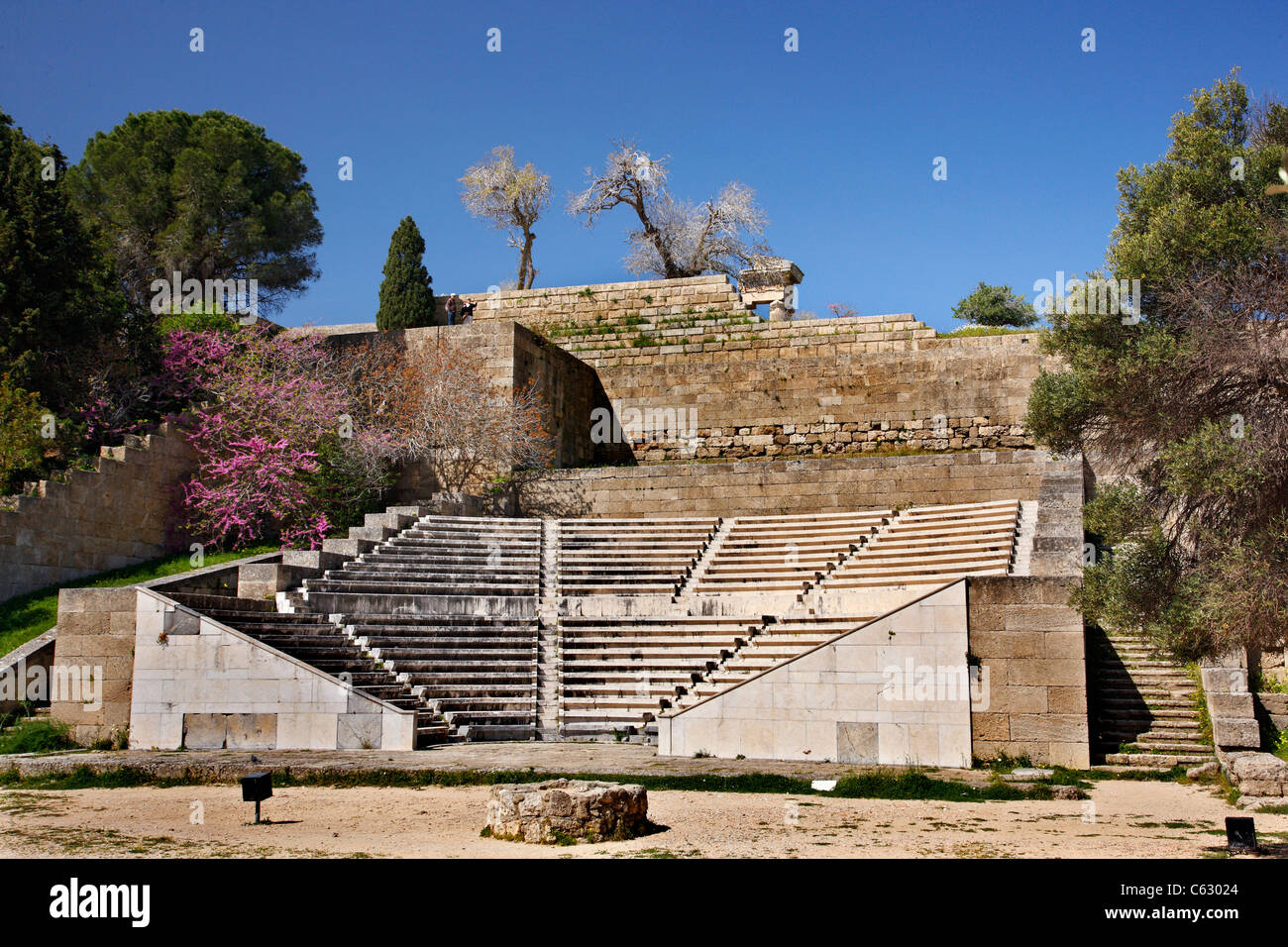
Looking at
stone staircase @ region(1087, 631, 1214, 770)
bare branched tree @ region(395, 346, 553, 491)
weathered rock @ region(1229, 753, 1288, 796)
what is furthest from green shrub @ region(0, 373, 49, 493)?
weathered rock @ region(1229, 753, 1288, 796)

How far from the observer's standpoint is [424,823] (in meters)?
7.66

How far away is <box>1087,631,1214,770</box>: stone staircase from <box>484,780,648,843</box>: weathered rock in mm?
5594

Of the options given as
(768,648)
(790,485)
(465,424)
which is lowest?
Result: (768,648)

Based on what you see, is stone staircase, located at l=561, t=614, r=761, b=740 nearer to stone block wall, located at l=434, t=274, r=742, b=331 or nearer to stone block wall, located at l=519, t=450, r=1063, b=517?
stone block wall, located at l=519, t=450, r=1063, b=517

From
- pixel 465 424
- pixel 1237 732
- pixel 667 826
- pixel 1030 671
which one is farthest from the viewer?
pixel 465 424

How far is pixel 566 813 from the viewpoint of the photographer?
7.13 meters

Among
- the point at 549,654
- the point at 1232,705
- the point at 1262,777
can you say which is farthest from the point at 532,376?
the point at 1262,777

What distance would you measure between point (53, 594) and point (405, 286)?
38.9 feet

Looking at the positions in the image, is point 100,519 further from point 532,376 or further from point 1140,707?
point 1140,707

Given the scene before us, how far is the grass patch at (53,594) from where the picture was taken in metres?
14.6

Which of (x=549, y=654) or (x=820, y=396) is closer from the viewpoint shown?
(x=549, y=654)

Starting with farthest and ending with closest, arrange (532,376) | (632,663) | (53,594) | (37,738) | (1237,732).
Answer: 1. (532,376)
2. (53,594)
3. (632,663)
4. (37,738)
5. (1237,732)

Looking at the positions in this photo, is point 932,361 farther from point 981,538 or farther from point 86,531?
point 86,531

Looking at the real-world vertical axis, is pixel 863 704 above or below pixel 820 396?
below
